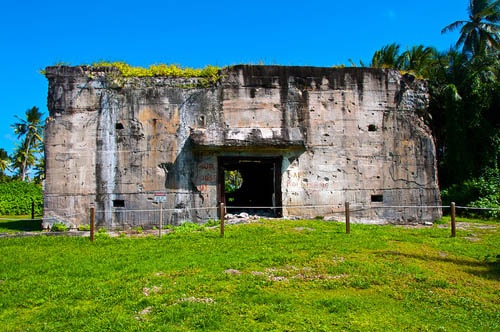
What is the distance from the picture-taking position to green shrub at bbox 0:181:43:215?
2469cm

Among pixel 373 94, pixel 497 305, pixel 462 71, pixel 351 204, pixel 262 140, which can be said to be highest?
pixel 462 71

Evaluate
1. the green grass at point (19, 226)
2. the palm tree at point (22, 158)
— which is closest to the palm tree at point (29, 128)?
the palm tree at point (22, 158)

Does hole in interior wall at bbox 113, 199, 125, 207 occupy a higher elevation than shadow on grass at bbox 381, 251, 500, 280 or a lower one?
higher

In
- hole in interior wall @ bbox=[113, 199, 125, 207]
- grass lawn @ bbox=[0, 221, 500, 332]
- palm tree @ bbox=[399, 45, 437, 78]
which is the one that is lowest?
grass lawn @ bbox=[0, 221, 500, 332]

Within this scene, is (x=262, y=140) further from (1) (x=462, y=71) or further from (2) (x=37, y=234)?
(1) (x=462, y=71)

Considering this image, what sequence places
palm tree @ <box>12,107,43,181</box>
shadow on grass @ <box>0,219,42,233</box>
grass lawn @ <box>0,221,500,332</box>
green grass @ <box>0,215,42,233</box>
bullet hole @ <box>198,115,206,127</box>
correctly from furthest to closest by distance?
palm tree @ <box>12,107,43,181</box> < shadow on grass @ <box>0,219,42,233</box> < green grass @ <box>0,215,42,233</box> < bullet hole @ <box>198,115,206,127</box> < grass lawn @ <box>0,221,500,332</box>

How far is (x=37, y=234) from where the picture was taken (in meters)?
10.5

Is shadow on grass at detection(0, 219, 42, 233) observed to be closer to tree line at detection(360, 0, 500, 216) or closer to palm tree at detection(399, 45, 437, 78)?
tree line at detection(360, 0, 500, 216)

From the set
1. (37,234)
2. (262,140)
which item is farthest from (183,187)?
(37,234)

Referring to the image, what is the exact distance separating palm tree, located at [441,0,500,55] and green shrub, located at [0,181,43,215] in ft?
95.9

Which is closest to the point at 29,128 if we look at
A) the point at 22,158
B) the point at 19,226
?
the point at 22,158

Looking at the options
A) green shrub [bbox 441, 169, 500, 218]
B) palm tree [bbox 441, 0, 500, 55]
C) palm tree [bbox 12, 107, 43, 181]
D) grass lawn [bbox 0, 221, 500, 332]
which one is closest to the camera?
grass lawn [bbox 0, 221, 500, 332]

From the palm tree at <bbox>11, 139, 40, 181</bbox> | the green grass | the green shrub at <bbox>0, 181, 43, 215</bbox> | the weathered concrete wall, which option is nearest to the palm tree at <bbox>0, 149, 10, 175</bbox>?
the palm tree at <bbox>11, 139, 40, 181</bbox>

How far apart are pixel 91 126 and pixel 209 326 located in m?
9.05
